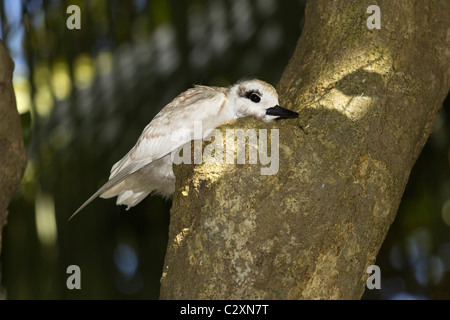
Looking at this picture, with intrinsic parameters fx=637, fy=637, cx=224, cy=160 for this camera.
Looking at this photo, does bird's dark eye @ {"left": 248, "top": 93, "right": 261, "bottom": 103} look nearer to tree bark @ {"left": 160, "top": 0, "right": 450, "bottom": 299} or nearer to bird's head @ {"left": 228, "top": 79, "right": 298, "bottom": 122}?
bird's head @ {"left": 228, "top": 79, "right": 298, "bottom": 122}

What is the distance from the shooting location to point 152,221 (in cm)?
470

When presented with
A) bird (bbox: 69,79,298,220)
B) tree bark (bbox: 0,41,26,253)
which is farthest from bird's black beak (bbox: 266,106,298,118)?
tree bark (bbox: 0,41,26,253)

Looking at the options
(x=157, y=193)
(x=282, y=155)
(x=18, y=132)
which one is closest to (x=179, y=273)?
(x=282, y=155)

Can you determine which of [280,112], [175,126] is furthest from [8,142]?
[280,112]

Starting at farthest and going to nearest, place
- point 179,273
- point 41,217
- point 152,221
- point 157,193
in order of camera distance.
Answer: point 152,221 → point 157,193 → point 41,217 → point 179,273

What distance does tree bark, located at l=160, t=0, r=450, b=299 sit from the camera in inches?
111

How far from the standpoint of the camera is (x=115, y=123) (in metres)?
4.14

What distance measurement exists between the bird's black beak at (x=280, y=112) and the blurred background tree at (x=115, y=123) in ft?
2.68

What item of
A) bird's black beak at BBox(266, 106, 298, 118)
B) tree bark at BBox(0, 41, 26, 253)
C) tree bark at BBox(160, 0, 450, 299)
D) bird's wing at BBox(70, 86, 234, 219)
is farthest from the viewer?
bird's wing at BBox(70, 86, 234, 219)

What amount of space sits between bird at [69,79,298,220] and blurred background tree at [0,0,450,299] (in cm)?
35

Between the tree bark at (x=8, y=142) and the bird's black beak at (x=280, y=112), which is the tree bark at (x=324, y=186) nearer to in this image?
the bird's black beak at (x=280, y=112)

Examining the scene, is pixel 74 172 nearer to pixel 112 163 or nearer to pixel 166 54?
pixel 112 163

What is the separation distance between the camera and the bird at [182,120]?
11.9ft

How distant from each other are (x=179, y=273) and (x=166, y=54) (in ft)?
5.91
